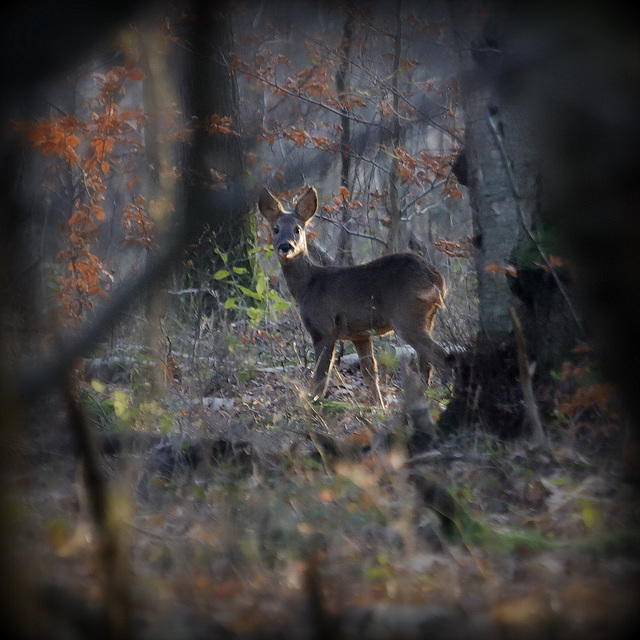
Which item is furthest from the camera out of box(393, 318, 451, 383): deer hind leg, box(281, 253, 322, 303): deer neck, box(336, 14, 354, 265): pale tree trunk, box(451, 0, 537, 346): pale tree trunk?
box(336, 14, 354, 265): pale tree trunk

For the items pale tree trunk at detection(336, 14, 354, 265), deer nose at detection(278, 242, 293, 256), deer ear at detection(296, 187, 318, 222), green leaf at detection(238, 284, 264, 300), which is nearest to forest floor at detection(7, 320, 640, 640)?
deer nose at detection(278, 242, 293, 256)

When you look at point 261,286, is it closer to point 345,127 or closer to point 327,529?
point 345,127

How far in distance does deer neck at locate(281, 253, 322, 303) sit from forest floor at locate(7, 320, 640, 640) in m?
3.43

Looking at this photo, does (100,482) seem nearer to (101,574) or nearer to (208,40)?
(101,574)

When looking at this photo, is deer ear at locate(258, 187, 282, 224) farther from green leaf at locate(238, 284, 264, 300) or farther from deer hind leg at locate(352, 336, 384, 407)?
deer hind leg at locate(352, 336, 384, 407)

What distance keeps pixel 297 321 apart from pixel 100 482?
8.37 m

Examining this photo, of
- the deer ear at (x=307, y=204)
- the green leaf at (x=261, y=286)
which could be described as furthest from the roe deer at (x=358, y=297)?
the green leaf at (x=261, y=286)

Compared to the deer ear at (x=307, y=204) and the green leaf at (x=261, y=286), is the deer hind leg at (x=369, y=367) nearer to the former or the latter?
the deer ear at (x=307, y=204)

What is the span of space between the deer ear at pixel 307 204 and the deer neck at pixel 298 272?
532 millimetres

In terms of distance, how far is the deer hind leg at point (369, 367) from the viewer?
350 inches

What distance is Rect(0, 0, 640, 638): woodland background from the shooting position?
2.69 meters

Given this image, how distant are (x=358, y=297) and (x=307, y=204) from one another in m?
1.51

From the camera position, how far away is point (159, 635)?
3242 mm

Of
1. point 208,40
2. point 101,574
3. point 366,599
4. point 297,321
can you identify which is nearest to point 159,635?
point 101,574
